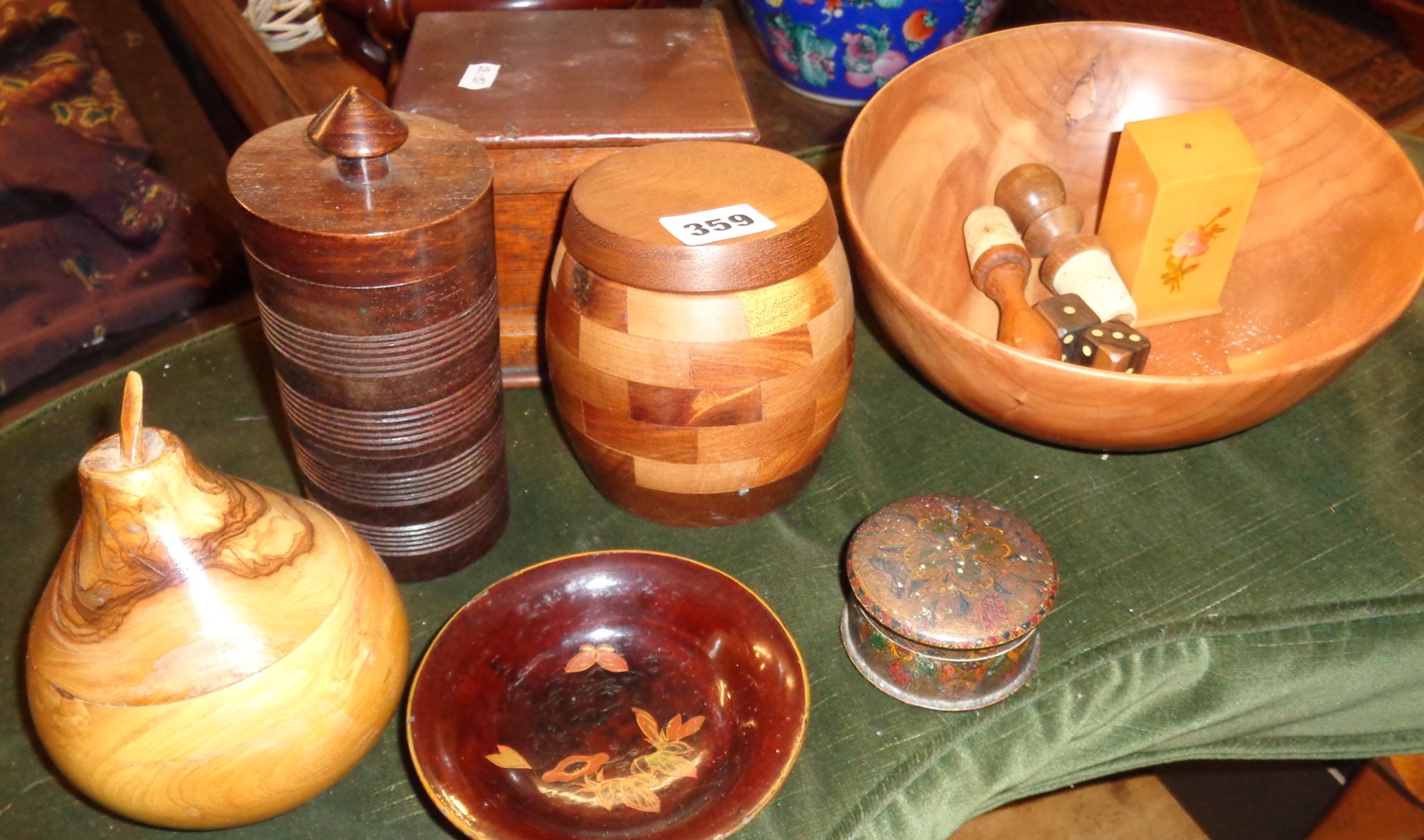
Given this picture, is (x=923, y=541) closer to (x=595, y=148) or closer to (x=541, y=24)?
(x=595, y=148)

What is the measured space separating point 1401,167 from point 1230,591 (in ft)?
1.17

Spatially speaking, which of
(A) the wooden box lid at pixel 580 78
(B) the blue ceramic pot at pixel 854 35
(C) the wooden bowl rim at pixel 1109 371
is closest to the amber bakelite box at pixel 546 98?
(A) the wooden box lid at pixel 580 78

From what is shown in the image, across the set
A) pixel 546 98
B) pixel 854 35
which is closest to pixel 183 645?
pixel 546 98

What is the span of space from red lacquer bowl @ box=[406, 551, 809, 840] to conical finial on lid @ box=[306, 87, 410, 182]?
0.90 ft

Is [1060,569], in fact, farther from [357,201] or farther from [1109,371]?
[357,201]

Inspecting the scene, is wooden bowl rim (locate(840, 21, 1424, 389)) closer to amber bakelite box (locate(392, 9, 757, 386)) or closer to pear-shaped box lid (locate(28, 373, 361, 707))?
amber bakelite box (locate(392, 9, 757, 386))

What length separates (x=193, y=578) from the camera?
1.68 ft

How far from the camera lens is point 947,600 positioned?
631mm

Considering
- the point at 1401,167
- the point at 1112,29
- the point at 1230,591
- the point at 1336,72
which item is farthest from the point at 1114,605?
the point at 1336,72

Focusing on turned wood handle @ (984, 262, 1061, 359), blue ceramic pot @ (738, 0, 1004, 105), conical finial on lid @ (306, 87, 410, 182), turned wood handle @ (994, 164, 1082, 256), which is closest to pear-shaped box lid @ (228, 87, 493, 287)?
conical finial on lid @ (306, 87, 410, 182)

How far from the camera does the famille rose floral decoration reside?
0.62m

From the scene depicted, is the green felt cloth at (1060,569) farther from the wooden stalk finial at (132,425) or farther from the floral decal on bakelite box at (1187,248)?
the wooden stalk finial at (132,425)

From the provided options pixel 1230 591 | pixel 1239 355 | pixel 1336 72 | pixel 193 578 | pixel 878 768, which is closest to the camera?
pixel 193 578

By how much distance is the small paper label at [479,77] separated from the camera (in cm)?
84
